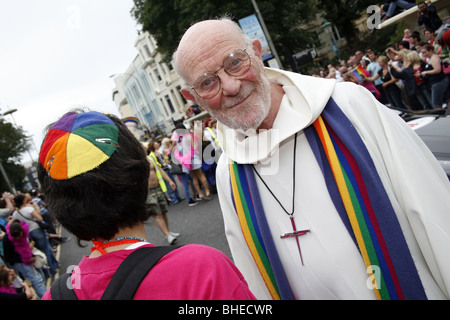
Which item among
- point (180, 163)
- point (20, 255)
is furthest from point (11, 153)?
point (20, 255)

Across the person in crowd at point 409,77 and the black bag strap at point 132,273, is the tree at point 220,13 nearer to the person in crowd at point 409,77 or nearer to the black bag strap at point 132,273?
the person in crowd at point 409,77

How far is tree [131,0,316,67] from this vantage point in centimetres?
2270

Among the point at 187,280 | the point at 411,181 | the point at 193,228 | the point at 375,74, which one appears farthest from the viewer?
the point at 375,74

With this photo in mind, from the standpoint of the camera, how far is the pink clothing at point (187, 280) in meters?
0.98

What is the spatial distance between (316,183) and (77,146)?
3.16 ft

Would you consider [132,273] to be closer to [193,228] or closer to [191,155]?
[193,228]

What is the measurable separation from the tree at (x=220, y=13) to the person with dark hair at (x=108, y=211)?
22.3 m

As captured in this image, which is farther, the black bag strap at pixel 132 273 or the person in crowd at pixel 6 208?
the person in crowd at pixel 6 208

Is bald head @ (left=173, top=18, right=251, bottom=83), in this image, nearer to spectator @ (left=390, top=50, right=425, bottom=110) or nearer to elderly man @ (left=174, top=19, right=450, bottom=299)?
elderly man @ (left=174, top=19, right=450, bottom=299)

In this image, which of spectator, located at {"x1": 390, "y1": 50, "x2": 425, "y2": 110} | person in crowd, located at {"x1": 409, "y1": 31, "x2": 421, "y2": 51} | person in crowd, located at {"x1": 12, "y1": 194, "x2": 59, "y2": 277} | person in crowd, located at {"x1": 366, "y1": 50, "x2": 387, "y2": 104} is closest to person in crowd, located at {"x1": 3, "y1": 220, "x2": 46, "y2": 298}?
person in crowd, located at {"x1": 12, "y1": 194, "x2": 59, "y2": 277}

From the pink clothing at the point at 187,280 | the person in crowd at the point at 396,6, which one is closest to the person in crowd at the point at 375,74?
the person in crowd at the point at 396,6

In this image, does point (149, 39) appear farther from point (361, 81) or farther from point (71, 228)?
point (71, 228)

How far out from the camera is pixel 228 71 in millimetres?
1653
